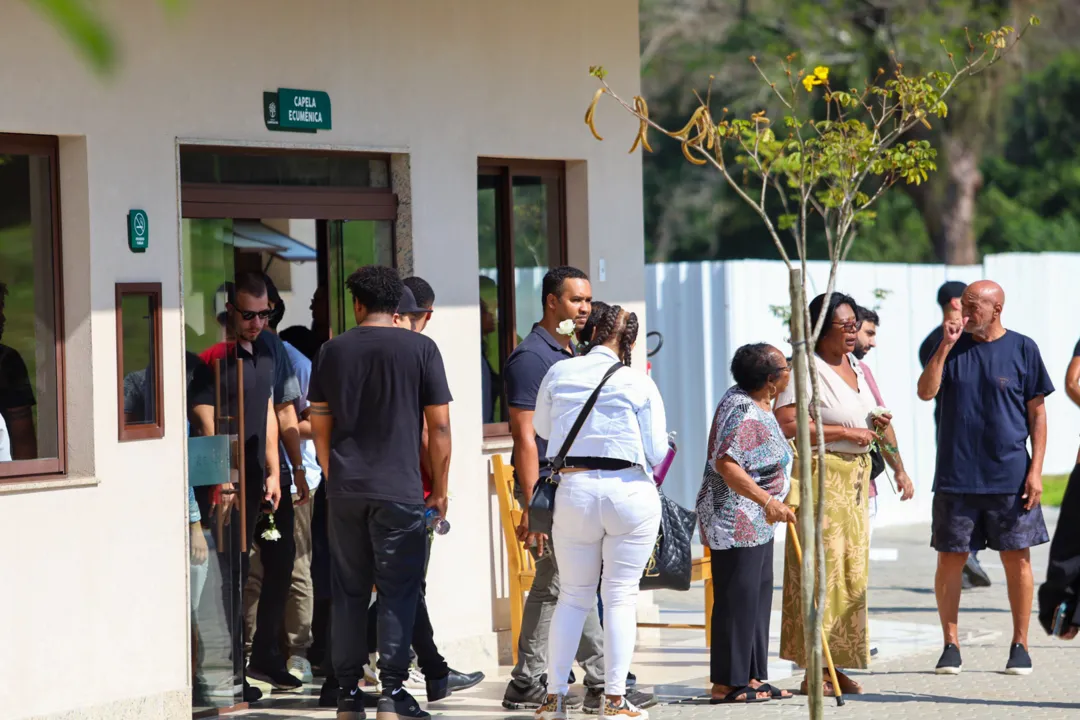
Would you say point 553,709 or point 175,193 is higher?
point 175,193

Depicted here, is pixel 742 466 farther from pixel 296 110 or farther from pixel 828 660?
pixel 296 110

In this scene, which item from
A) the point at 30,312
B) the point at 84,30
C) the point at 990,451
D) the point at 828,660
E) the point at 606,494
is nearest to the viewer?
the point at 84,30

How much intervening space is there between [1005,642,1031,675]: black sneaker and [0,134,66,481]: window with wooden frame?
4.53 meters

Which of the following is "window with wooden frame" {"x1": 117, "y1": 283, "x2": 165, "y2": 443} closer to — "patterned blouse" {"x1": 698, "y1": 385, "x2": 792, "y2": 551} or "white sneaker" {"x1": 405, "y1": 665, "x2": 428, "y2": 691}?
"white sneaker" {"x1": 405, "y1": 665, "x2": 428, "y2": 691}

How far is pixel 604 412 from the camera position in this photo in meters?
5.69

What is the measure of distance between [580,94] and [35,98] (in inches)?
122

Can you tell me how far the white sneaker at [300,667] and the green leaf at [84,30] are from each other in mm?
6446

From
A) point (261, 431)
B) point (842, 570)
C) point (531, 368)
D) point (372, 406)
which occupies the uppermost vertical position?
point (531, 368)

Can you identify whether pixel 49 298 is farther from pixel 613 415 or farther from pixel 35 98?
pixel 613 415

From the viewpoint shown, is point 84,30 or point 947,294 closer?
point 84,30

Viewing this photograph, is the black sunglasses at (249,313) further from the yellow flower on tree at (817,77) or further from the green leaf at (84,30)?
the green leaf at (84,30)

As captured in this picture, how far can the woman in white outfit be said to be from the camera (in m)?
5.67

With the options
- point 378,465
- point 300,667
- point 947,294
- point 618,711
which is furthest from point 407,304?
point 947,294

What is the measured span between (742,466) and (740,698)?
1.10 m
